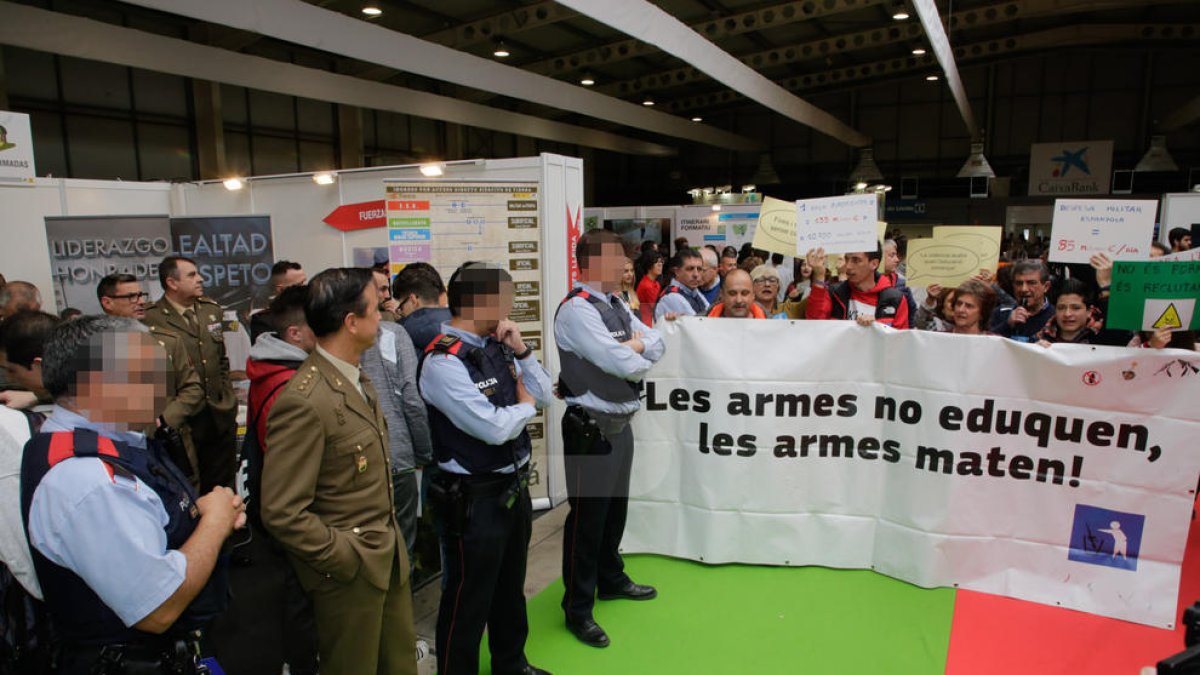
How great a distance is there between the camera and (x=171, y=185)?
257 inches

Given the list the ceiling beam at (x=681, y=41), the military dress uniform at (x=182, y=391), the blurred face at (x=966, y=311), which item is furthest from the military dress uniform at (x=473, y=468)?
the ceiling beam at (x=681, y=41)

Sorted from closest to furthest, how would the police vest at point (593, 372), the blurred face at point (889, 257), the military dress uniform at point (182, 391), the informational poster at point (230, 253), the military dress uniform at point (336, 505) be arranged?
the military dress uniform at point (336, 505) < the police vest at point (593, 372) < the military dress uniform at point (182, 391) < the informational poster at point (230, 253) < the blurred face at point (889, 257)

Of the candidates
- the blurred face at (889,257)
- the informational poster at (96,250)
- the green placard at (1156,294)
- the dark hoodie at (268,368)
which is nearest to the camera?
the dark hoodie at (268,368)

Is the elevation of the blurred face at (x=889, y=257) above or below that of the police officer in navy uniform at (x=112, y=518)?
above

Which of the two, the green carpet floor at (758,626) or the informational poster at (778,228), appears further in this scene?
the informational poster at (778,228)

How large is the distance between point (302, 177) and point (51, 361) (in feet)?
15.8

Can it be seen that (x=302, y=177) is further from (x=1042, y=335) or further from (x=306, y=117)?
(x=306, y=117)

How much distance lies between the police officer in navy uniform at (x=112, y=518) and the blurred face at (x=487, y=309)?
0.95 meters

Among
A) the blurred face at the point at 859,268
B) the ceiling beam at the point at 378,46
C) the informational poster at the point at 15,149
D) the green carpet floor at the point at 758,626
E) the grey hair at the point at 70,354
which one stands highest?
the ceiling beam at the point at 378,46

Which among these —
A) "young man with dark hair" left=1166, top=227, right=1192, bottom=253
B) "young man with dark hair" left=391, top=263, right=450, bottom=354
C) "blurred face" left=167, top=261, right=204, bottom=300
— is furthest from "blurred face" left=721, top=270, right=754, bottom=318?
"young man with dark hair" left=1166, top=227, right=1192, bottom=253

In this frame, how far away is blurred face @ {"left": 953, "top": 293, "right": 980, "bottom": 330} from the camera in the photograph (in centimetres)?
350

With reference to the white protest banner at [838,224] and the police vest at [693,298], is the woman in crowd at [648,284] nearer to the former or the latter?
the police vest at [693,298]

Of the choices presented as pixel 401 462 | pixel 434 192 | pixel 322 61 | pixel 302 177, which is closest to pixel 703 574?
pixel 401 462

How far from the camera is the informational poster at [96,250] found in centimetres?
504
